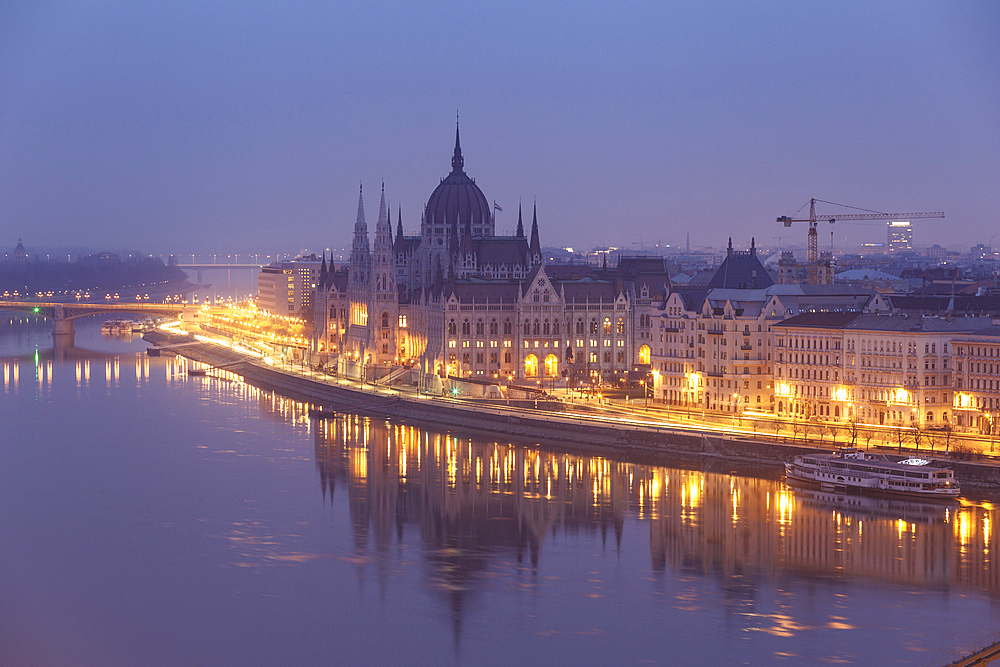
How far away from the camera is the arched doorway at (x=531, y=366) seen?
326 ft

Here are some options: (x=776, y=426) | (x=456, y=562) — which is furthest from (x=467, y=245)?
(x=456, y=562)

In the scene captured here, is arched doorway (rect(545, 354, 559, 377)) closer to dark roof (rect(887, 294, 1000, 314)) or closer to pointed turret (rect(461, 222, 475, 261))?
pointed turret (rect(461, 222, 475, 261))

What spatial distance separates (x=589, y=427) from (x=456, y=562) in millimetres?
25210

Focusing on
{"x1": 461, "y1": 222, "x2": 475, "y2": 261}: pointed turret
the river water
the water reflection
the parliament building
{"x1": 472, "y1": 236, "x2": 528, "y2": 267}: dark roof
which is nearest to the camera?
the river water

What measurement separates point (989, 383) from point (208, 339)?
99.8 meters

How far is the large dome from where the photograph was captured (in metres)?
121

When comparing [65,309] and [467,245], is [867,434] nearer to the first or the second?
[467,245]

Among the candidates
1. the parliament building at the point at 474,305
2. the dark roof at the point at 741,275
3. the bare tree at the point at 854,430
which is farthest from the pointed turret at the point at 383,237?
the bare tree at the point at 854,430

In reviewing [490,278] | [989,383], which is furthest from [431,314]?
[989,383]

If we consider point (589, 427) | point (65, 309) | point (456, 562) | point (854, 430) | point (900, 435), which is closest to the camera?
point (456, 562)

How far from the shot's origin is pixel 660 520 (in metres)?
55.4

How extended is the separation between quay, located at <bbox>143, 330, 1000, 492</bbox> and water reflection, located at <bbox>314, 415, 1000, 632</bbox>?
219 cm

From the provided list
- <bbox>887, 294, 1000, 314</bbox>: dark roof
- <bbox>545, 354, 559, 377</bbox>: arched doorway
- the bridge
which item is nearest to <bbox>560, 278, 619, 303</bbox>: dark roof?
<bbox>545, 354, 559, 377</bbox>: arched doorway

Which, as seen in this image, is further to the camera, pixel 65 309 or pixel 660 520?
pixel 65 309
